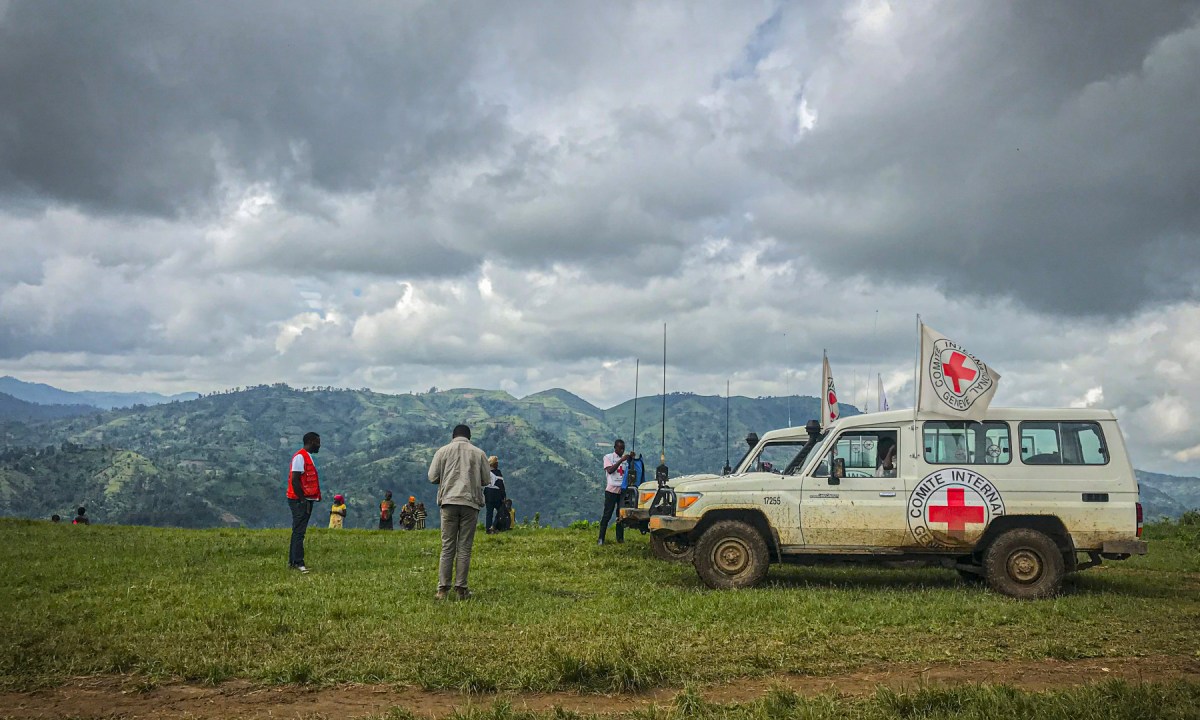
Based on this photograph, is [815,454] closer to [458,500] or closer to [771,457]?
[771,457]

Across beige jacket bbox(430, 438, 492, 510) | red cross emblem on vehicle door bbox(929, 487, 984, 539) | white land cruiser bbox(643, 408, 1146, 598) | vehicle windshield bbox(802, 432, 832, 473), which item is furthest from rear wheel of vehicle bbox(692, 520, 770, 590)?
beige jacket bbox(430, 438, 492, 510)

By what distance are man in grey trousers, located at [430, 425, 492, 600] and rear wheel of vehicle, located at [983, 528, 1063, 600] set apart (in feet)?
22.4

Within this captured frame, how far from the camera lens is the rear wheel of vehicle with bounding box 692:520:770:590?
1196 cm

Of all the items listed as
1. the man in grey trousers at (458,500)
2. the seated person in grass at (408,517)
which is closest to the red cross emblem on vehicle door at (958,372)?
A: the man in grey trousers at (458,500)

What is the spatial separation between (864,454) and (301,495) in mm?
8763

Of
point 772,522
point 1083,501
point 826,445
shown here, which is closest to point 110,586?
point 772,522

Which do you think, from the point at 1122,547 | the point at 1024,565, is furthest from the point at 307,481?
the point at 1122,547

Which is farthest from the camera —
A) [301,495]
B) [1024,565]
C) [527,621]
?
[301,495]

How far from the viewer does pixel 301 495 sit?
1407cm

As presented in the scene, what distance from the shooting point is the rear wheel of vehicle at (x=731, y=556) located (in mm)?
11961

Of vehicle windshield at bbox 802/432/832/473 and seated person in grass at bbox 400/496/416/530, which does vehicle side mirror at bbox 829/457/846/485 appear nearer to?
vehicle windshield at bbox 802/432/832/473

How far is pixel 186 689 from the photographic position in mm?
6879

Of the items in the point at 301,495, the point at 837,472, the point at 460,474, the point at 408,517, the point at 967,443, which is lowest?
the point at 408,517

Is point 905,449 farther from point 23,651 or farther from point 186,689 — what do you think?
point 23,651
